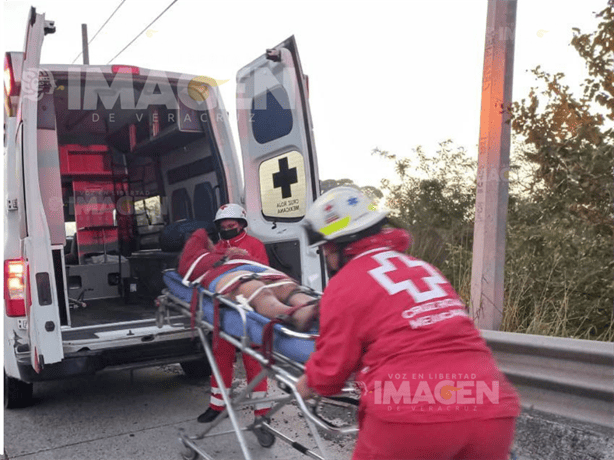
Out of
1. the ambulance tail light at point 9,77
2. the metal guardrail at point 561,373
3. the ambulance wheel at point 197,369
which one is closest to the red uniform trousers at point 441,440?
the metal guardrail at point 561,373

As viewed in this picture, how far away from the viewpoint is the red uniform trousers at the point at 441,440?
1.88 meters

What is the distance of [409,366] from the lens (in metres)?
1.95

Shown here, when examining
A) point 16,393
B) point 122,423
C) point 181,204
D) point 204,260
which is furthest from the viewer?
point 181,204

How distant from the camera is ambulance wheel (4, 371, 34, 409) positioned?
15.9ft

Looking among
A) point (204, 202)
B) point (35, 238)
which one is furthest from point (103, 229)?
point (35, 238)

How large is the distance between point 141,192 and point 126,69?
338 cm

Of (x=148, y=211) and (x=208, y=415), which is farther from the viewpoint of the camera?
(x=148, y=211)

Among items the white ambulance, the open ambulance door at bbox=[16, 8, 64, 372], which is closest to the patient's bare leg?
the white ambulance

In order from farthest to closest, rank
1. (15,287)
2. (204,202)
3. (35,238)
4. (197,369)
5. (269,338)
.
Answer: (204,202)
(197,369)
(15,287)
(35,238)
(269,338)

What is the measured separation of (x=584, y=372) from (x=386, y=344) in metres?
1.97

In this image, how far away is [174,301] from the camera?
4.12m

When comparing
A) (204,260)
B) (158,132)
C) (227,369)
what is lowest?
(227,369)

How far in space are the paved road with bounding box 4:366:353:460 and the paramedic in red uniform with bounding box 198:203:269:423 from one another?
22 centimetres

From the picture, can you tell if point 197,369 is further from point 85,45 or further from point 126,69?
point 85,45
